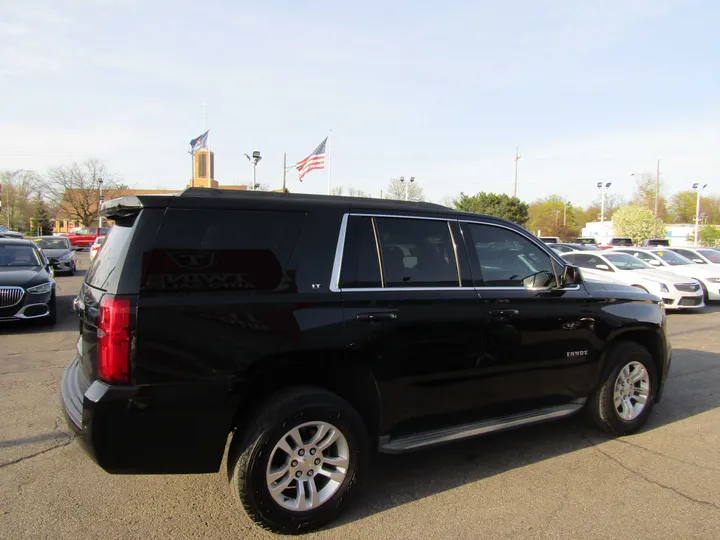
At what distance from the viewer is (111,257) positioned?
2.91 metres

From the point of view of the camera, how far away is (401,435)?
10.9 feet

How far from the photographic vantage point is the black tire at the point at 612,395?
4266 millimetres

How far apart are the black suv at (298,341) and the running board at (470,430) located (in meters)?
0.01

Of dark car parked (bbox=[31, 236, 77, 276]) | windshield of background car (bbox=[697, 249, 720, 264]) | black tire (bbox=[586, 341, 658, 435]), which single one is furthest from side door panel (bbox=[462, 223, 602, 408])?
dark car parked (bbox=[31, 236, 77, 276])

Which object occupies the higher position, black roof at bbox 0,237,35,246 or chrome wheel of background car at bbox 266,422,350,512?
black roof at bbox 0,237,35,246

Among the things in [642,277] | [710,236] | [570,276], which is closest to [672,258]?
[642,277]

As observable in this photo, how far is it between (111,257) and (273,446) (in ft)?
4.69

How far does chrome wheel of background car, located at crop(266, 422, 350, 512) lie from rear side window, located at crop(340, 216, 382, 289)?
0.88 metres

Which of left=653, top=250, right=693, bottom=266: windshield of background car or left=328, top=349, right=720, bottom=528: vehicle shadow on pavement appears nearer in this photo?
left=328, top=349, right=720, bottom=528: vehicle shadow on pavement

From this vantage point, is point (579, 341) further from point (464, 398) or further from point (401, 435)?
point (401, 435)

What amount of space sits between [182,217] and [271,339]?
84 cm

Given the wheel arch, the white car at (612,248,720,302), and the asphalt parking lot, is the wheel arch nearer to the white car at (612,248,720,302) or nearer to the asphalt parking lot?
the asphalt parking lot

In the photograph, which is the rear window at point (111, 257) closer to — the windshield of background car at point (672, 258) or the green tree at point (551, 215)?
the windshield of background car at point (672, 258)

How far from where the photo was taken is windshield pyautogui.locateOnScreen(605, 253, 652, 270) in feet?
42.4
